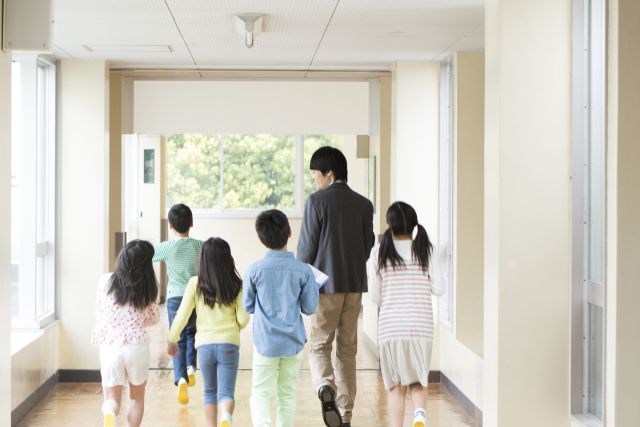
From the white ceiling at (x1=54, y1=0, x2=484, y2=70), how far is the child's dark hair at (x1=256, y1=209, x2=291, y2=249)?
1.14 metres

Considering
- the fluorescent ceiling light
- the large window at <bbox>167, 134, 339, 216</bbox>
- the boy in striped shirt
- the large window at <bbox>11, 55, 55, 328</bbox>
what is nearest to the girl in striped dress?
the boy in striped shirt

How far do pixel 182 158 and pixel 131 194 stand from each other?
168 centimetres

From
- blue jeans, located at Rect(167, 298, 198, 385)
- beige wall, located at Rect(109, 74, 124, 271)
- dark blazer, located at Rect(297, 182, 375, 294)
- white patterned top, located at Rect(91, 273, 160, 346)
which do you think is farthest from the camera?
beige wall, located at Rect(109, 74, 124, 271)

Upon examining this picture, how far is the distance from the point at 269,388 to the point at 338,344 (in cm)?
61

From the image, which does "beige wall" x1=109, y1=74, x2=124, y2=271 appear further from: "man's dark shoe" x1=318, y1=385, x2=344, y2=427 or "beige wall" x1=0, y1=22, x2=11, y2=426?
"man's dark shoe" x1=318, y1=385, x2=344, y2=427

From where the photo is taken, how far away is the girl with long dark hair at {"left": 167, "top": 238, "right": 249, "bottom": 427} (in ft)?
9.37

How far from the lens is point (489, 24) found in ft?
8.79

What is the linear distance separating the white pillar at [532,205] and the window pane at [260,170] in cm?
661

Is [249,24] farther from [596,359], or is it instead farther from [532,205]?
[596,359]

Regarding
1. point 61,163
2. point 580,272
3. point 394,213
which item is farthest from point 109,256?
point 580,272

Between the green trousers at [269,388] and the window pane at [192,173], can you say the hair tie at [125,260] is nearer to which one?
the green trousers at [269,388]

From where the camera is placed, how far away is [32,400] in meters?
3.84

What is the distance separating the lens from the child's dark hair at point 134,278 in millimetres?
2832

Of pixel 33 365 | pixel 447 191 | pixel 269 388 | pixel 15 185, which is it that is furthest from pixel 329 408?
pixel 15 185
